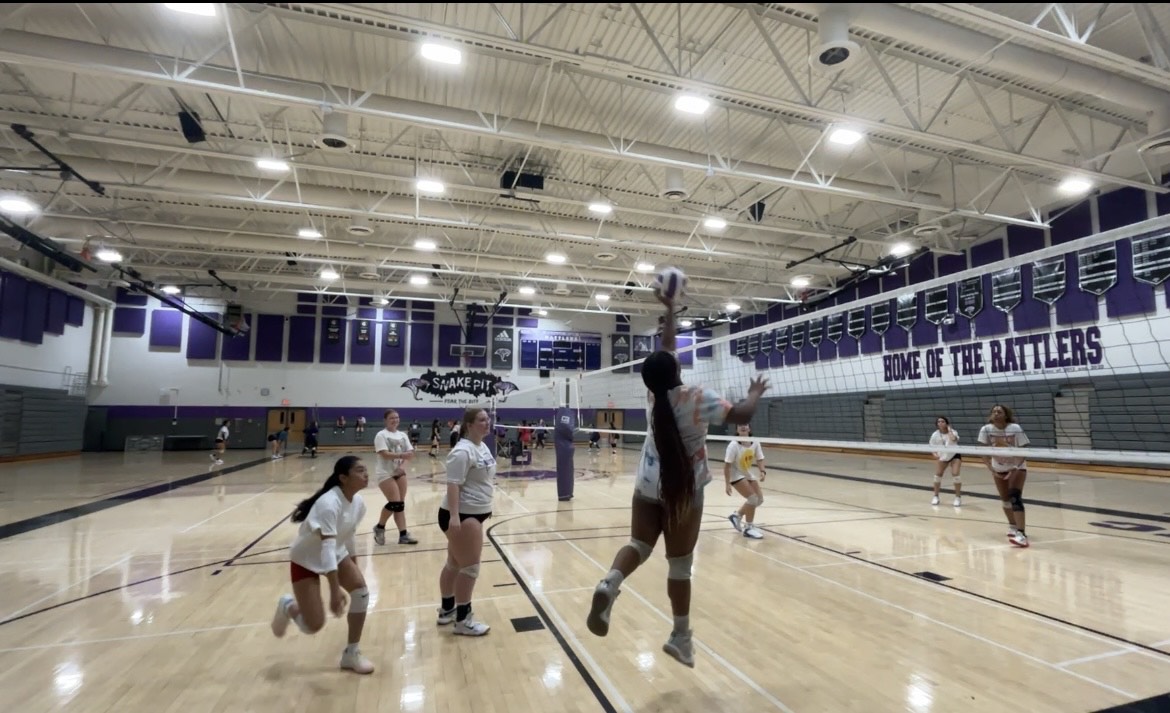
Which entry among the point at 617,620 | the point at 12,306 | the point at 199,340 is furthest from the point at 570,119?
the point at 199,340

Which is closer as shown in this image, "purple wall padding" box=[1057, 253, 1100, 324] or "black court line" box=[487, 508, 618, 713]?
"black court line" box=[487, 508, 618, 713]

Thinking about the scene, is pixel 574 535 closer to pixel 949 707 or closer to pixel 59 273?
pixel 949 707

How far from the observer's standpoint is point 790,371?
22734mm

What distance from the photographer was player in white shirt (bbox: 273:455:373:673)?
11.6 ft

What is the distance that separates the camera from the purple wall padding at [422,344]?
2631 centimetres

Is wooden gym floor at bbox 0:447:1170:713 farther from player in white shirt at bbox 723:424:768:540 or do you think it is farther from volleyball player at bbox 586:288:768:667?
volleyball player at bbox 586:288:768:667

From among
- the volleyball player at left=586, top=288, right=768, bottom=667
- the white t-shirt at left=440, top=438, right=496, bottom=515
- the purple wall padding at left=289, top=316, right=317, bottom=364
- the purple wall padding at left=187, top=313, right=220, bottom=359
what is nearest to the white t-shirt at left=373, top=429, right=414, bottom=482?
the white t-shirt at left=440, top=438, right=496, bottom=515

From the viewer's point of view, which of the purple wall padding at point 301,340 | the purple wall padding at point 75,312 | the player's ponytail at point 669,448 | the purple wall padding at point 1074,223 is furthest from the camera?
the purple wall padding at point 301,340

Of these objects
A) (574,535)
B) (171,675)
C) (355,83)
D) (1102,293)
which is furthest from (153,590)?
(1102,293)

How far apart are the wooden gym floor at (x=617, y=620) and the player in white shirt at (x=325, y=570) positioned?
289 mm

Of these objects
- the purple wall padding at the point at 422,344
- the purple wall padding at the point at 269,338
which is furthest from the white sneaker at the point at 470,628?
the purple wall padding at the point at 269,338

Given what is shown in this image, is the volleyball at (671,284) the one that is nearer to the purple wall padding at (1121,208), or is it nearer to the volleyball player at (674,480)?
the volleyball player at (674,480)

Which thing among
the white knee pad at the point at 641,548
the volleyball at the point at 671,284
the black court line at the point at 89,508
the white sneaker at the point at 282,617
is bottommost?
the black court line at the point at 89,508

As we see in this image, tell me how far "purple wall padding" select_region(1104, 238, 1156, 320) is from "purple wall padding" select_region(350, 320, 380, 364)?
987 inches
